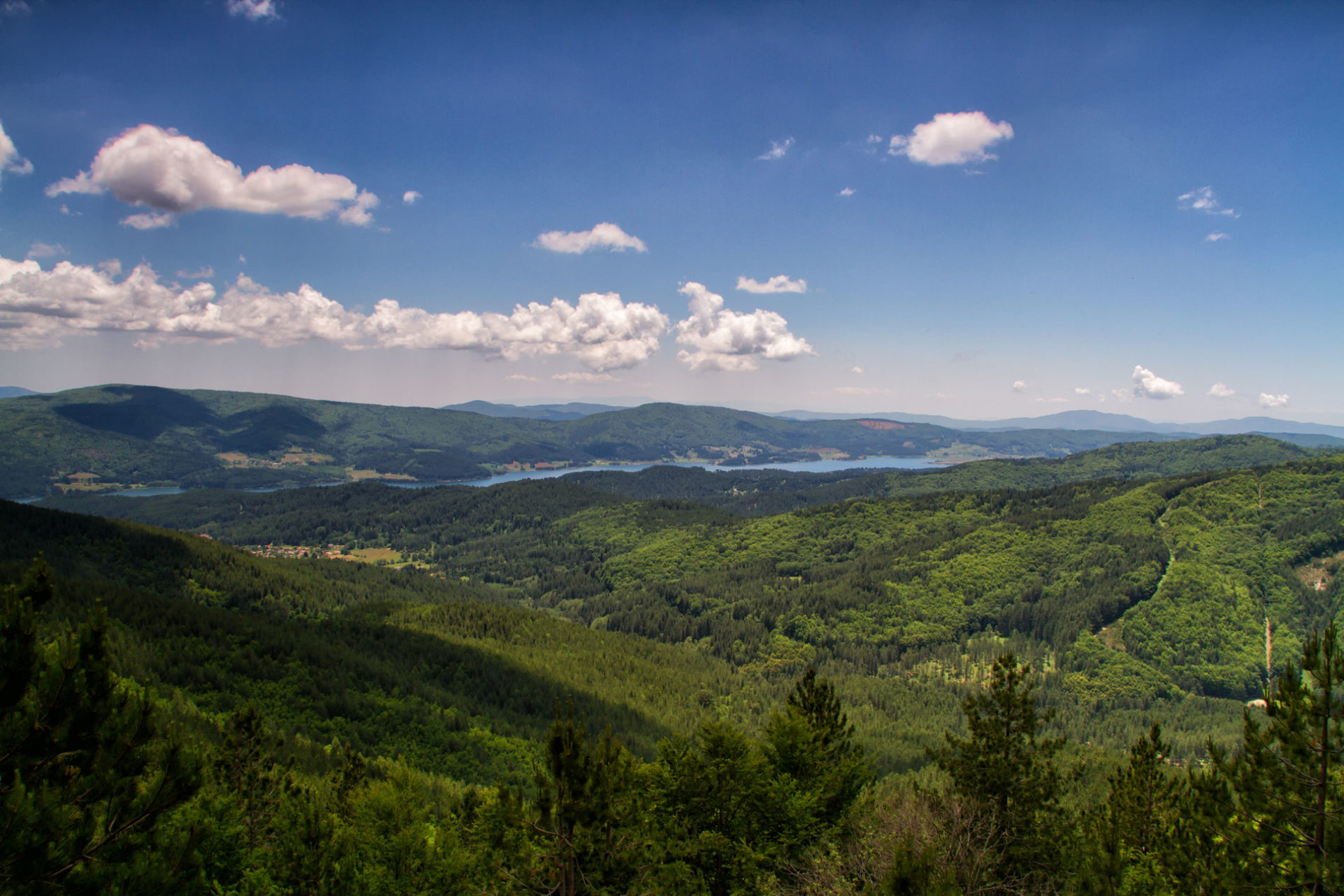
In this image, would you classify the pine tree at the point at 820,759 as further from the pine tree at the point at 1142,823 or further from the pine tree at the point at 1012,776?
the pine tree at the point at 1142,823

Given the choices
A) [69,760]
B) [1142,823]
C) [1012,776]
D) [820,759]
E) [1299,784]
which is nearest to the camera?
[69,760]

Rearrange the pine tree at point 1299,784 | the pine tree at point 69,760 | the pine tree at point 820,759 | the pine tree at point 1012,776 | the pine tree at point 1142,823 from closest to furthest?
the pine tree at point 69,760 → the pine tree at point 1299,784 → the pine tree at point 1142,823 → the pine tree at point 820,759 → the pine tree at point 1012,776

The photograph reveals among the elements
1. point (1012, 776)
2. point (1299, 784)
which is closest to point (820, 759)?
point (1012, 776)

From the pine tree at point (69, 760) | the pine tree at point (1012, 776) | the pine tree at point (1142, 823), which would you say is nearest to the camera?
the pine tree at point (69, 760)

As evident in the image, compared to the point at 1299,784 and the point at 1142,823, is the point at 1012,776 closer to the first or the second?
the point at 1142,823

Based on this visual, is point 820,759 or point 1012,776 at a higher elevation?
point 820,759

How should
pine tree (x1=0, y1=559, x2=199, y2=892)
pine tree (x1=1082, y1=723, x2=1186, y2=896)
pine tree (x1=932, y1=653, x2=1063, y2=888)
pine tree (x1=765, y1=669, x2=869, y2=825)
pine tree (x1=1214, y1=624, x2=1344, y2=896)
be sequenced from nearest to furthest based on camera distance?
1. pine tree (x1=0, y1=559, x2=199, y2=892)
2. pine tree (x1=1214, y1=624, x2=1344, y2=896)
3. pine tree (x1=1082, y1=723, x2=1186, y2=896)
4. pine tree (x1=765, y1=669, x2=869, y2=825)
5. pine tree (x1=932, y1=653, x2=1063, y2=888)

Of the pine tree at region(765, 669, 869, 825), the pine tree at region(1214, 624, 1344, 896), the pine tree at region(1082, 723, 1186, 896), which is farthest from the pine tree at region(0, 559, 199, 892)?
the pine tree at region(1214, 624, 1344, 896)

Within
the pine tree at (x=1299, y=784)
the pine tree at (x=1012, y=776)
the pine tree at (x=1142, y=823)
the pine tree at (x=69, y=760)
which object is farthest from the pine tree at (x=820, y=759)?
the pine tree at (x=69, y=760)

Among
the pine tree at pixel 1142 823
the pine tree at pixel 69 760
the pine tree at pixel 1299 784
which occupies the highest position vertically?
the pine tree at pixel 69 760

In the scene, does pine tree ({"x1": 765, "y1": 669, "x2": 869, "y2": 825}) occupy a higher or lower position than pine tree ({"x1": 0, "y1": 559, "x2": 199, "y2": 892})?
lower

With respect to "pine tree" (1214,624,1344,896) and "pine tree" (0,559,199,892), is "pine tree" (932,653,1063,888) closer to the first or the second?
"pine tree" (1214,624,1344,896)

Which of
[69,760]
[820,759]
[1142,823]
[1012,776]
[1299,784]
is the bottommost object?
[1142,823]
